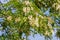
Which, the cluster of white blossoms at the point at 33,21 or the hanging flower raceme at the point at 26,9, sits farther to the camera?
the hanging flower raceme at the point at 26,9

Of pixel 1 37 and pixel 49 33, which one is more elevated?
pixel 49 33

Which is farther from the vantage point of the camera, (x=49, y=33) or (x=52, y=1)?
(x=52, y=1)

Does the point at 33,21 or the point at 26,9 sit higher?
the point at 26,9

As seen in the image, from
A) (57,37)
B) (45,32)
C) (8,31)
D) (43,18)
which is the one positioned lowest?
(57,37)

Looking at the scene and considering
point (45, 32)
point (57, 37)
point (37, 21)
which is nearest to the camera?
point (37, 21)

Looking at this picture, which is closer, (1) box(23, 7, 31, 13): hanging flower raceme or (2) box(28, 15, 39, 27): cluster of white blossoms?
(2) box(28, 15, 39, 27): cluster of white blossoms

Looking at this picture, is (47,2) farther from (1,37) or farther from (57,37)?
(1,37)

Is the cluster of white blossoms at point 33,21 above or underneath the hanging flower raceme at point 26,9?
underneath

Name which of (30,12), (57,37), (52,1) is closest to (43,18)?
(30,12)

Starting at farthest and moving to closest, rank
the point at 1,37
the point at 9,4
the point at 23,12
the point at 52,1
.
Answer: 1. the point at 1,37
2. the point at 52,1
3. the point at 9,4
4. the point at 23,12

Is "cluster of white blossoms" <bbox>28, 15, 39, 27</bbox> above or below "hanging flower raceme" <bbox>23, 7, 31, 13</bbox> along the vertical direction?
below

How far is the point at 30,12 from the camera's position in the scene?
4660 millimetres

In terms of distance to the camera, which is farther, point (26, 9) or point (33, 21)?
point (26, 9)

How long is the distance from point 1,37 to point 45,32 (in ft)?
6.88
